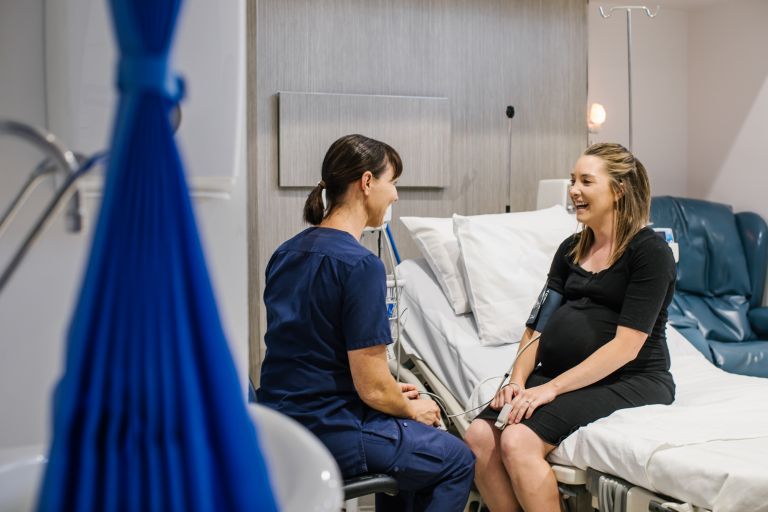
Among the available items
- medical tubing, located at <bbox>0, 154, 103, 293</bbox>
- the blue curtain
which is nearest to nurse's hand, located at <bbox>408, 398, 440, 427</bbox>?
medical tubing, located at <bbox>0, 154, 103, 293</bbox>

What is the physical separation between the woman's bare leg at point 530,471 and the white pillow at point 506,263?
691 mm

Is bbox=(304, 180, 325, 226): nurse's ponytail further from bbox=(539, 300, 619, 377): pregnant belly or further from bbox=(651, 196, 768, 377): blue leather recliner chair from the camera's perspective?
bbox=(651, 196, 768, 377): blue leather recliner chair

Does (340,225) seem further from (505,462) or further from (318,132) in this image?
(318,132)

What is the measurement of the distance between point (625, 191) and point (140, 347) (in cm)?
222

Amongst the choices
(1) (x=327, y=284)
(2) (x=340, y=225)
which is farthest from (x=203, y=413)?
(2) (x=340, y=225)

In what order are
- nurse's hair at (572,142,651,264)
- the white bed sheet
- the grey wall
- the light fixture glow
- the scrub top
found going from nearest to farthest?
the white bed sheet
the scrub top
nurse's hair at (572,142,651,264)
the grey wall
the light fixture glow

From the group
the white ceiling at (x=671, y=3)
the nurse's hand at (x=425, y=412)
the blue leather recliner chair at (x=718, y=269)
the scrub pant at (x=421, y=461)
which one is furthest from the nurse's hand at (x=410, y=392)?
the white ceiling at (x=671, y=3)

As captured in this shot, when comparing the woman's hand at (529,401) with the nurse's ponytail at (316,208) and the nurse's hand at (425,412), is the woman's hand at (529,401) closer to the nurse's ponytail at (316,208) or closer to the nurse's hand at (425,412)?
the nurse's hand at (425,412)

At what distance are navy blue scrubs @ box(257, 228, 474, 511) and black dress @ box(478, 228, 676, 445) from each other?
45 centimetres

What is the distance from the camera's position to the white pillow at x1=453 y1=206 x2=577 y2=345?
9.76ft

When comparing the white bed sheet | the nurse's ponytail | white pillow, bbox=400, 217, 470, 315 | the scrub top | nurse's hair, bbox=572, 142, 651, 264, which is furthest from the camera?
white pillow, bbox=400, 217, 470, 315

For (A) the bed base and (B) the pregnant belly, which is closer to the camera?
(A) the bed base

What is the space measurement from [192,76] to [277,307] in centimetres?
98

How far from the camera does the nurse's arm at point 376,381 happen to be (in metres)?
1.92
